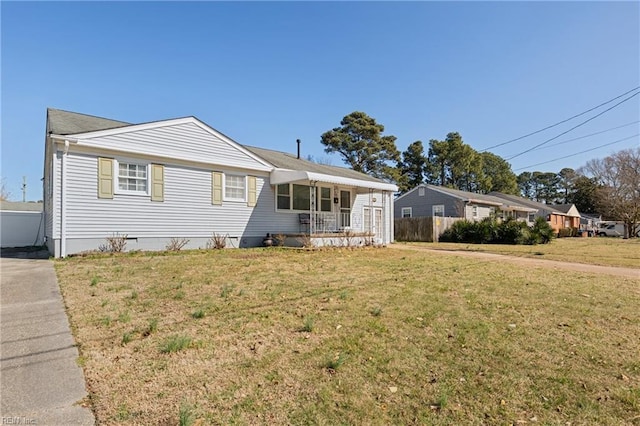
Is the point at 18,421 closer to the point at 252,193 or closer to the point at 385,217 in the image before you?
the point at 252,193

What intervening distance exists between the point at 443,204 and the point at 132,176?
25532 millimetres

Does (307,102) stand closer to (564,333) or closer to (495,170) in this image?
(564,333)

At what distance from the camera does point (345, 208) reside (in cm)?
1778

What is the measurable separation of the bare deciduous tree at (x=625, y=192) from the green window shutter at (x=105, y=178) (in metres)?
46.3

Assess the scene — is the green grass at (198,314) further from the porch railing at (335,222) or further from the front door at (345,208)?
the front door at (345,208)

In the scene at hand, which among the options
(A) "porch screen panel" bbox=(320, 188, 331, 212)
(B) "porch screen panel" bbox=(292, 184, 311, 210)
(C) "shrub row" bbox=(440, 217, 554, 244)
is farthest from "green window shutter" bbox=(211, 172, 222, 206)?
(C) "shrub row" bbox=(440, 217, 554, 244)

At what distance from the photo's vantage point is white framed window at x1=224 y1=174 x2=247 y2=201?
13.5m

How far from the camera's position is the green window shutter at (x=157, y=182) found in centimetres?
1153

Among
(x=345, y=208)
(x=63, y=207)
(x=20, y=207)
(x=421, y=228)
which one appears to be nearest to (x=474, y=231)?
(x=421, y=228)

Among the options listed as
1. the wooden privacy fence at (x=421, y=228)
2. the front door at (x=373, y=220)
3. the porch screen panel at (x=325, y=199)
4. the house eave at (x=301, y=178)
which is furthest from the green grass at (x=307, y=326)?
the wooden privacy fence at (x=421, y=228)

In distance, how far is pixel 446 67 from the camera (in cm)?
1745

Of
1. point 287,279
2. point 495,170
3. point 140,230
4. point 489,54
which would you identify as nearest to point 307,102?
point 489,54

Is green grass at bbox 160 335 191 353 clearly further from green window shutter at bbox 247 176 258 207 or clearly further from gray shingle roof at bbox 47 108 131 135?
green window shutter at bbox 247 176 258 207

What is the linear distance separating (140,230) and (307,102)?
14465 millimetres
